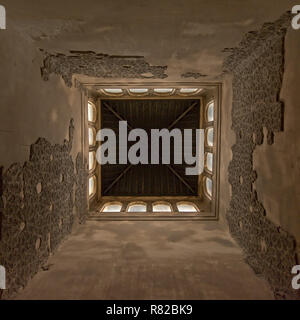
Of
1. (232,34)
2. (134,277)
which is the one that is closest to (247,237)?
(134,277)

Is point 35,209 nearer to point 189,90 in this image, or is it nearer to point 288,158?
point 288,158

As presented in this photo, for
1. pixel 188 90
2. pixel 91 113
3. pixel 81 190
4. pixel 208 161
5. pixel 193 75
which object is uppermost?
pixel 188 90

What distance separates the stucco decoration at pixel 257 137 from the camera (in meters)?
3.55

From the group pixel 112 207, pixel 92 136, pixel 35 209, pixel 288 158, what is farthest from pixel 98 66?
pixel 112 207

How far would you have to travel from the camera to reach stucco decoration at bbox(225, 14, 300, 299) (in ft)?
11.7

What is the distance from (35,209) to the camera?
425 cm

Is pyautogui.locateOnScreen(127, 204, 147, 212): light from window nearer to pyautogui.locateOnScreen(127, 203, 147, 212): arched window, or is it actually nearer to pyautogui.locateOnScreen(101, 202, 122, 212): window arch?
pyautogui.locateOnScreen(127, 203, 147, 212): arched window

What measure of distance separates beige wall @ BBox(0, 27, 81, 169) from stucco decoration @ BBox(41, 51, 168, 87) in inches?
9.4

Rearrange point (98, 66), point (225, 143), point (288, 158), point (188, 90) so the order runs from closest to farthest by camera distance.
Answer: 1. point (288, 158)
2. point (98, 66)
3. point (225, 143)
4. point (188, 90)

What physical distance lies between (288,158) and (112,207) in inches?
244

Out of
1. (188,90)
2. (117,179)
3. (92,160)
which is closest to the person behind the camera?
(188,90)

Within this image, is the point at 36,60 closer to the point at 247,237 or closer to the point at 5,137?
the point at 5,137

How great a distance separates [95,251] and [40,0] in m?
4.45

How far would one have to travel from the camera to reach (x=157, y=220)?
6.86 m
